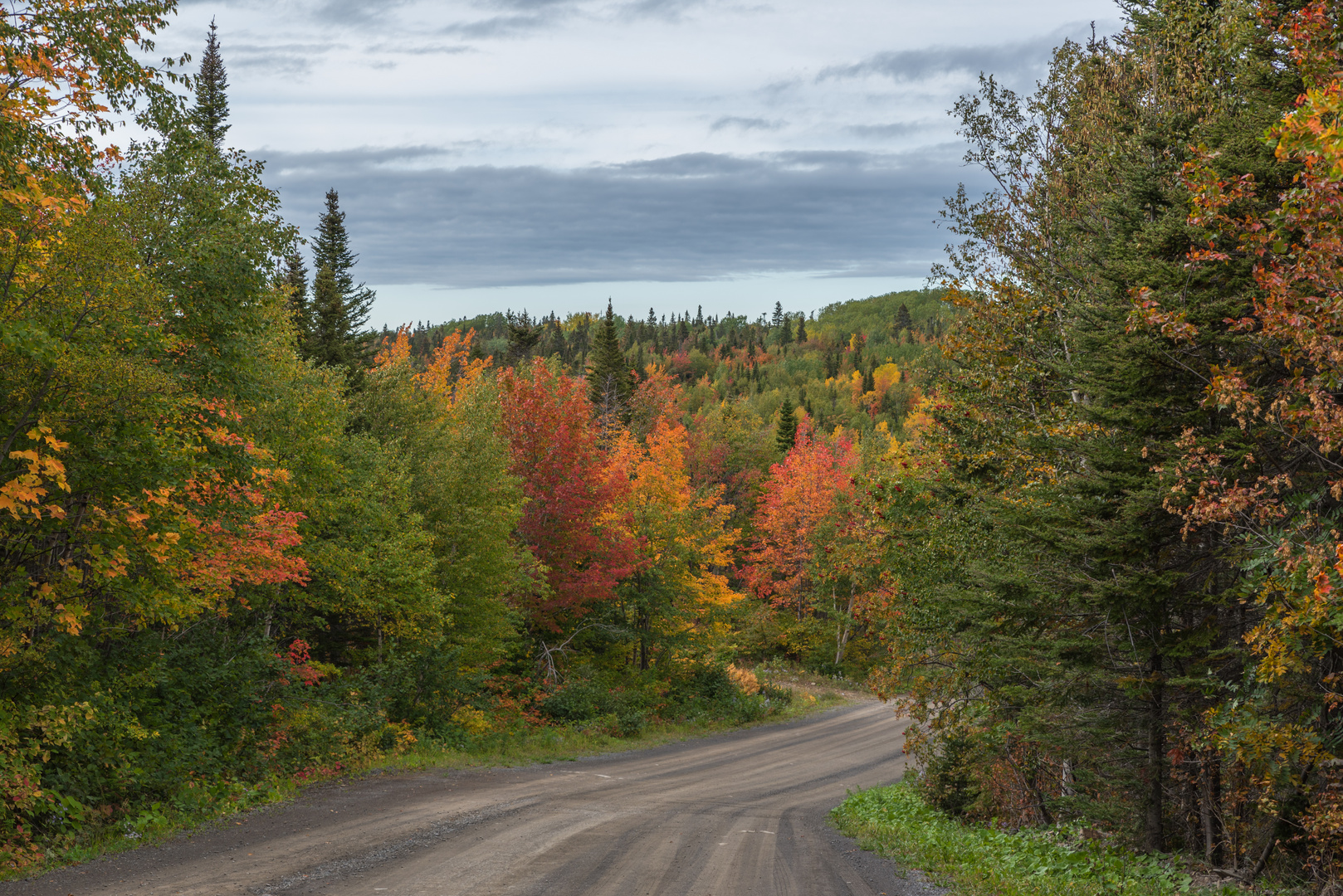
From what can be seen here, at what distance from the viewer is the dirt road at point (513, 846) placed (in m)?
10.4

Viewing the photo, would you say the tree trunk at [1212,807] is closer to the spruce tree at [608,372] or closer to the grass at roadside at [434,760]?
the grass at roadside at [434,760]

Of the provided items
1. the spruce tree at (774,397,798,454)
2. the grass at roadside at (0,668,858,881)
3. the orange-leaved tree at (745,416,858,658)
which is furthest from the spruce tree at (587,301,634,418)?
the grass at roadside at (0,668,858,881)

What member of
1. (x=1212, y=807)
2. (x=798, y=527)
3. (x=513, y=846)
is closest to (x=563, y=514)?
(x=513, y=846)

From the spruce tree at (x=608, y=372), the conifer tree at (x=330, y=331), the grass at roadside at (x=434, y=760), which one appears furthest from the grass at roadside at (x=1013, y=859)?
the spruce tree at (x=608, y=372)

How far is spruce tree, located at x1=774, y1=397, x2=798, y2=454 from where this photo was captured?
71412 millimetres

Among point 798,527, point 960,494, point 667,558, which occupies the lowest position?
point 798,527

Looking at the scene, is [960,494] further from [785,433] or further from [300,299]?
[785,433]

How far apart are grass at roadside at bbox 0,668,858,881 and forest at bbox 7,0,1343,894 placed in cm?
27

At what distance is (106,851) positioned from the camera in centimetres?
1139

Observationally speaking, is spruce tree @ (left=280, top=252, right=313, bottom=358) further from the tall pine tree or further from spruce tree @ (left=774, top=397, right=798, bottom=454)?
spruce tree @ (left=774, top=397, right=798, bottom=454)

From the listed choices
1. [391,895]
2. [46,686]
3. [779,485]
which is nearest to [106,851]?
[46,686]

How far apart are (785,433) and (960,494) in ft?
176

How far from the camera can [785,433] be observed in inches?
2864

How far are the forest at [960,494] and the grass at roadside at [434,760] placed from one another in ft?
0.87
